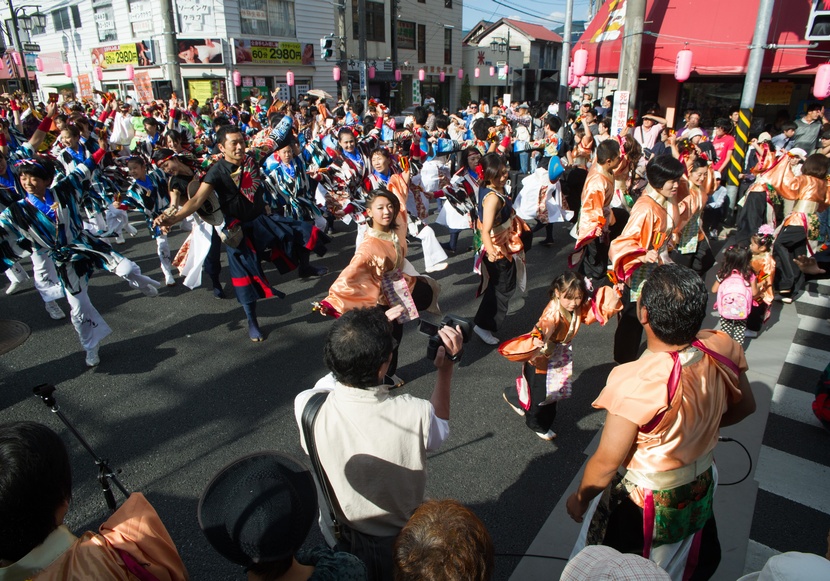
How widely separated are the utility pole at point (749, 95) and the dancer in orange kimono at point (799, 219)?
300 centimetres

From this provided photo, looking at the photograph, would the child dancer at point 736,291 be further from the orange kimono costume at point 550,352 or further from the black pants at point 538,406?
the black pants at point 538,406

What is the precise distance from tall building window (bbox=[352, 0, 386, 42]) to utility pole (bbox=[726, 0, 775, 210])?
23717mm

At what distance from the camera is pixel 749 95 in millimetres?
8539

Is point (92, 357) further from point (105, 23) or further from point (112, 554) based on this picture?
point (105, 23)

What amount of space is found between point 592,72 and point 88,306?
12915 mm

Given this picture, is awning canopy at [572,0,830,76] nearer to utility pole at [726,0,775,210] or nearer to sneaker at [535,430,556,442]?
utility pole at [726,0,775,210]

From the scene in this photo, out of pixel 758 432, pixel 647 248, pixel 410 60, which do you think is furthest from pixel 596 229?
pixel 410 60

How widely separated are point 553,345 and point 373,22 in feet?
98.3

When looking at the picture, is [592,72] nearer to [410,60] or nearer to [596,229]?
[596,229]

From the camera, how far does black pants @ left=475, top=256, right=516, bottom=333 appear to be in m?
4.69

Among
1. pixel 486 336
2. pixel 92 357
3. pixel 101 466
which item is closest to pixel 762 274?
pixel 486 336

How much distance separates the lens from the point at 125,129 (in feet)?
34.0

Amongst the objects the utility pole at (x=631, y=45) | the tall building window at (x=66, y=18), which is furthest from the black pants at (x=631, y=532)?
the tall building window at (x=66, y=18)

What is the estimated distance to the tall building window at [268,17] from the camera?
75.8 feet
